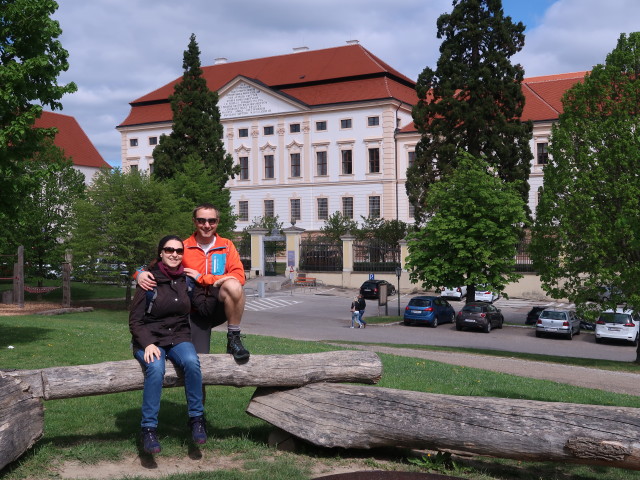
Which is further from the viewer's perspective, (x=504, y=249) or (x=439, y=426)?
(x=504, y=249)

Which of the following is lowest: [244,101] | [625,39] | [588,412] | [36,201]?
[588,412]

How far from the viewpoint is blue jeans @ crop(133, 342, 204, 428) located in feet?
19.7

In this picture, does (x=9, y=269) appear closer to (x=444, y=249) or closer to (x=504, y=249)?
(x=444, y=249)

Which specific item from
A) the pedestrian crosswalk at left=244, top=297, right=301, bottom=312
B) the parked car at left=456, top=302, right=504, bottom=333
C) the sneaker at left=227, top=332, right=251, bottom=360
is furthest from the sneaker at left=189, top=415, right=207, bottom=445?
the pedestrian crosswalk at left=244, top=297, right=301, bottom=312

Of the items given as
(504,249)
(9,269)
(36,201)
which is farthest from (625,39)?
(9,269)

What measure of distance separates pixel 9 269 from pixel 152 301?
3425cm

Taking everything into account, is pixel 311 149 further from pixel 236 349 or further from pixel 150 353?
pixel 150 353

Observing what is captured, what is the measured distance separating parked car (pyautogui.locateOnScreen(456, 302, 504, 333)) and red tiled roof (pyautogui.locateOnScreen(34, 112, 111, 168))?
5734 centimetres

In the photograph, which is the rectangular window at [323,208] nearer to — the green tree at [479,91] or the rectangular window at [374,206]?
the rectangular window at [374,206]

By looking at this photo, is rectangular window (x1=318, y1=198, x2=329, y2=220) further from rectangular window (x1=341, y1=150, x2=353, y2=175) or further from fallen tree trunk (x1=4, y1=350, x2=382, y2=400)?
fallen tree trunk (x1=4, y1=350, x2=382, y2=400)

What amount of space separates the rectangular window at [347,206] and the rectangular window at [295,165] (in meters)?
5.72

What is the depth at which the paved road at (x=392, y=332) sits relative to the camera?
2630cm

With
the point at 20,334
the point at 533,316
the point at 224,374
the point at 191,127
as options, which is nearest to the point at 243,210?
the point at 191,127

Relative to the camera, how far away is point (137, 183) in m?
32.4
